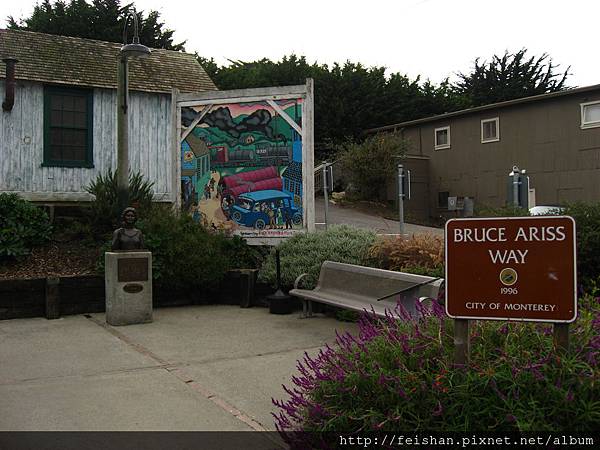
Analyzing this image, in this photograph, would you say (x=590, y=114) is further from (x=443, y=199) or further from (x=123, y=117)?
(x=123, y=117)

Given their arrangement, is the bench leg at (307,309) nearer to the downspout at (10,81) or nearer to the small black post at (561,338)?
the small black post at (561,338)

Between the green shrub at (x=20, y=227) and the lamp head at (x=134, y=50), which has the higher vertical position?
the lamp head at (x=134, y=50)

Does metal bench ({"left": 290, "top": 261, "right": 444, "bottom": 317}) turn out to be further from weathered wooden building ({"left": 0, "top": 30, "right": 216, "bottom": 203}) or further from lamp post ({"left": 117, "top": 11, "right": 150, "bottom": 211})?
weathered wooden building ({"left": 0, "top": 30, "right": 216, "bottom": 203})

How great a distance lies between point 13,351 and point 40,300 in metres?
2.02

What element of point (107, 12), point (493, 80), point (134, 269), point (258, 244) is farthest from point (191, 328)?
point (493, 80)

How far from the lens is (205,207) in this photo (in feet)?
34.0

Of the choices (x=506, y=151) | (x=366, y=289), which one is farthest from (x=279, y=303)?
(x=506, y=151)

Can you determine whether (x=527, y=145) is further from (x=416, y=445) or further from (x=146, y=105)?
(x=416, y=445)

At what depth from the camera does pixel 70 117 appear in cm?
1459

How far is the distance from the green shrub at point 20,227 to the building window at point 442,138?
826 inches

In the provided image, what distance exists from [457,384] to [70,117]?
13.5 m

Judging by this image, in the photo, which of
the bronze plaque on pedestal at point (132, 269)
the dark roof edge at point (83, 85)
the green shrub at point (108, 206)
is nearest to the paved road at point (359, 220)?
the dark roof edge at point (83, 85)

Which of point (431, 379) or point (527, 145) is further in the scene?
point (527, 145)

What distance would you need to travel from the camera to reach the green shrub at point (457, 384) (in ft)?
9.48
